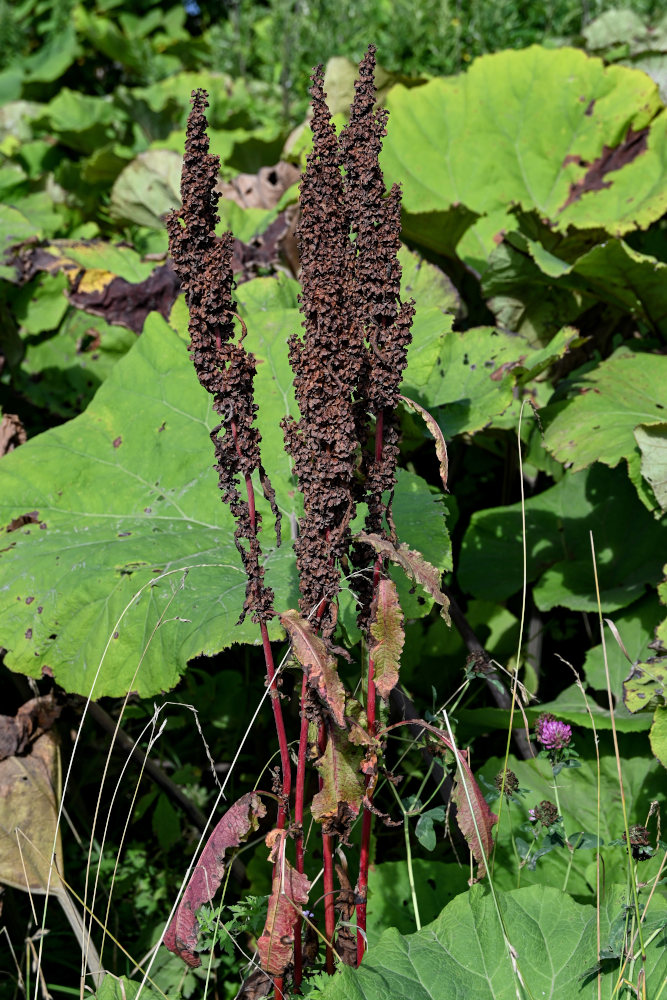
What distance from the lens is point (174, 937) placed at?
1.51 metres

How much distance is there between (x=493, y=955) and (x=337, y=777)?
478mm

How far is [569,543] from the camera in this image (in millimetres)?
3025

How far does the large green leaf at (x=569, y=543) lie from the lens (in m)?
2.85

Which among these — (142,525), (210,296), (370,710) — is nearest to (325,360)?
(210,296)

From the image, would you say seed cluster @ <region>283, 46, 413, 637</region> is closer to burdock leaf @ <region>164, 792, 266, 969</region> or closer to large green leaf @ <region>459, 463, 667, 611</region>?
burdock leaf @ <region>164, 792, 266, 969</region>

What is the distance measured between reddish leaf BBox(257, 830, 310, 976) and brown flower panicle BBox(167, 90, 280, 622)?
55 centimetres

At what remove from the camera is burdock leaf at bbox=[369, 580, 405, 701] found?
1.43 metres

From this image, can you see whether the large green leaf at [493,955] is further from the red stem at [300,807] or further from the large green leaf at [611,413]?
the large green leaf at [611,413]

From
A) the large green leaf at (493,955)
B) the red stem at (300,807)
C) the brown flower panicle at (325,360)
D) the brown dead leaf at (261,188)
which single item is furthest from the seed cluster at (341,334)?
the brown dead leaf at (261,188)

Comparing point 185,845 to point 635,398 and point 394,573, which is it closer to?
point 394,573

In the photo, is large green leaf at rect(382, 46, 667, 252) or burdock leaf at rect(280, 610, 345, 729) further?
large green leaf at rect(382, 46, 667, 252)

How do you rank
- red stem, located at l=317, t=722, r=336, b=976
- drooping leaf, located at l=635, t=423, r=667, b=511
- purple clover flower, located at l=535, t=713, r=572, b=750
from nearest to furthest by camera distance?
1. red stem, located at l=317, t=722, r=336, b=976
2. purple clover flower, located at l=535, t=713, r=572, b=750
3. drooping leaf, located at l=635, t=423, r=667, b=511

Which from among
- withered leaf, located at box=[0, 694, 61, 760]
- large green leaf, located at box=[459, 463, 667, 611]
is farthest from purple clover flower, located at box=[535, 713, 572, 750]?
withered leaf, located at box=[0, 694, 61, 760]

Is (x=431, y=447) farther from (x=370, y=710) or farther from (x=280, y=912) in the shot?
(x=280, y=912)
